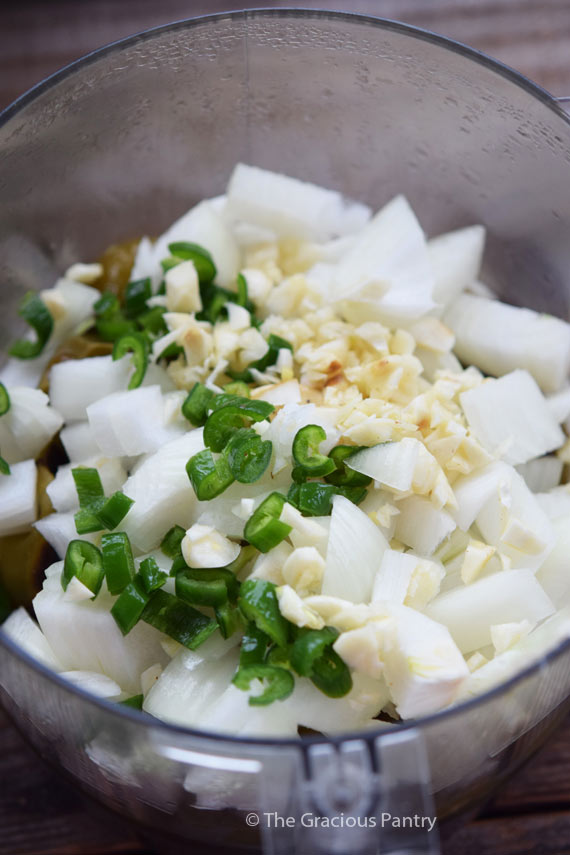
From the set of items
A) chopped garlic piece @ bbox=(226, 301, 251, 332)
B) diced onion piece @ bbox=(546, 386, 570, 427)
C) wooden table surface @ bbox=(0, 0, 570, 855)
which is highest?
wooden table surface @ bbox=(0, 0, 570, 855)

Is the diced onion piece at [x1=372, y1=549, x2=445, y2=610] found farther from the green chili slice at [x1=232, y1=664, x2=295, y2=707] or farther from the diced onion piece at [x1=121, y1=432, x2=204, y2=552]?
the diced onion piece at [x1=121, y1=432, x2=204, y2=552]

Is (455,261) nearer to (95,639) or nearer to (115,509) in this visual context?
(115,509)

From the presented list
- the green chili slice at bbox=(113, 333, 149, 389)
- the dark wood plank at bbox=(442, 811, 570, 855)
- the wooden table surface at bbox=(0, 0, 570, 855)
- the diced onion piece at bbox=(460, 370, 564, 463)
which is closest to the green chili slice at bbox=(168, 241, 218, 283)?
the green chili slice at bbox=(113, 333, 149, 389)

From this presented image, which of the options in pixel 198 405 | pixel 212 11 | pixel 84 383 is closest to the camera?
pixel 198 405

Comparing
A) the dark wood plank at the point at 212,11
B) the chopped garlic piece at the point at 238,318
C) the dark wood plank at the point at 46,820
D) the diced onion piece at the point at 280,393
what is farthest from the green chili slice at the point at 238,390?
the dark wood plank at the point at 212,11

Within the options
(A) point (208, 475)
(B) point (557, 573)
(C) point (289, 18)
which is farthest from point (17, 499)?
(C) point (289, 18)
